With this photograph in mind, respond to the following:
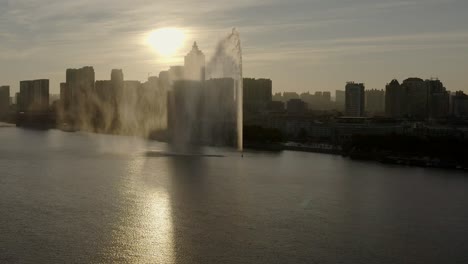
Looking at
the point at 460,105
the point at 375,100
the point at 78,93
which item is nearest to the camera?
the point at 460,105

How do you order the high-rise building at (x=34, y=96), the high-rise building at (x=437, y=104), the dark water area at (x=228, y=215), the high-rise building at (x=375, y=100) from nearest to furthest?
the dark water area at (x=228, y=215)
the high-rise building at (x=437, y=104)
the high-rise building at (x=34, y=96)
the high-rise building at (x=375, y=100)

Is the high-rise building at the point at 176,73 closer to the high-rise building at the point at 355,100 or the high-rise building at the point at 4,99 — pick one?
the high-rise building at the point at 355,100

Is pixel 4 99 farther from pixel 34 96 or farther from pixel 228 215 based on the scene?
pixel 228 215

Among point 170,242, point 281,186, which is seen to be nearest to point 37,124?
point 281,186

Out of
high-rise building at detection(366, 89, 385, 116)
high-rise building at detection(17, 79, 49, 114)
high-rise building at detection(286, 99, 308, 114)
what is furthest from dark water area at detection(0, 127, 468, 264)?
high-rise building at detection(366, 89, 385, 116)

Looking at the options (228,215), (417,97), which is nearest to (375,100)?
(417,97)

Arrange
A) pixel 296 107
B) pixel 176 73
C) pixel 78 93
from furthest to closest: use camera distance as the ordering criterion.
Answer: pixel 296 107, pixel 78 93, pixel 176 73

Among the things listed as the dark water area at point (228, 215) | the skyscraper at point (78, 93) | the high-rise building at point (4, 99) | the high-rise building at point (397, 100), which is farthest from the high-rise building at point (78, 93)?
the dark water area at point (228, 215)
